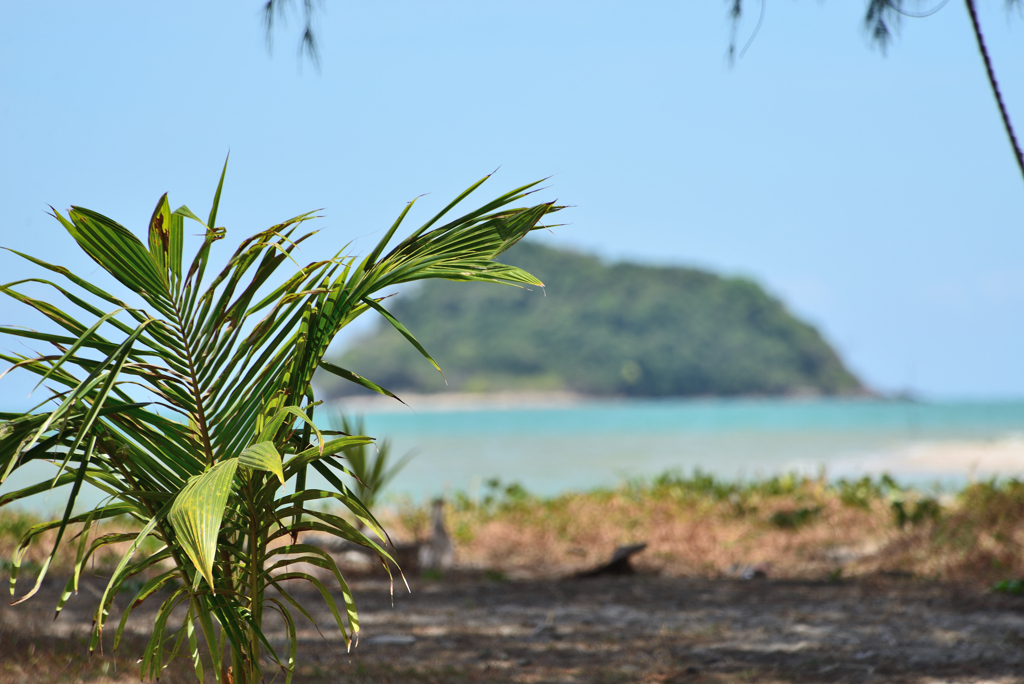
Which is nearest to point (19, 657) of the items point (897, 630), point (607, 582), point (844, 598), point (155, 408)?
point (155, 408)

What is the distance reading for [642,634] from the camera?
407 centimetres

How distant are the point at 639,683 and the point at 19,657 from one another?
2434mm

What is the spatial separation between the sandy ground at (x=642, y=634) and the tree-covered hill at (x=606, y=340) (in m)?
69.6

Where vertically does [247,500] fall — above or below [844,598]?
above

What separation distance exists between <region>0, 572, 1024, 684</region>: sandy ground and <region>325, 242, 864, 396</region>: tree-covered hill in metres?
69.6

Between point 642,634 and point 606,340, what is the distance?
79.3 metres

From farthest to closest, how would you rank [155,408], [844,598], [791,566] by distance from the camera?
[791,566]
[844,598]
[155,408]

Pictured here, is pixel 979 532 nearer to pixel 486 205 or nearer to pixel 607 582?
pixel 607 582

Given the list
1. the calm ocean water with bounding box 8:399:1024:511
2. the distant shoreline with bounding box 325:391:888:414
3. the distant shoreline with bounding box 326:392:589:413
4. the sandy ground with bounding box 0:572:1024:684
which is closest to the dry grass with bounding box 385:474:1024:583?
the sandy ground with bounding box 0:572:1024:684

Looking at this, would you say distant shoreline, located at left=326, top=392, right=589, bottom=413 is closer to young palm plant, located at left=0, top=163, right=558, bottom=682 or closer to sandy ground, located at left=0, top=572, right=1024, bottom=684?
sandy ground, located at left=0, top=572, right=1024, bottom=684

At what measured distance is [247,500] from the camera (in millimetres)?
2000

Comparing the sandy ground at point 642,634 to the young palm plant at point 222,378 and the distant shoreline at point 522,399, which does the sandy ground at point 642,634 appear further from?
the distant shoreline at point 522,399

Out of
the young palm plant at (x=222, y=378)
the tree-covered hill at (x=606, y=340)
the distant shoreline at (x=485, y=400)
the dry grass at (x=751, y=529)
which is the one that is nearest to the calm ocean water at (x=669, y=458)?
the dry grass at (x=751, y=529)

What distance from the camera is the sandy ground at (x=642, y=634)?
10.9 feet
